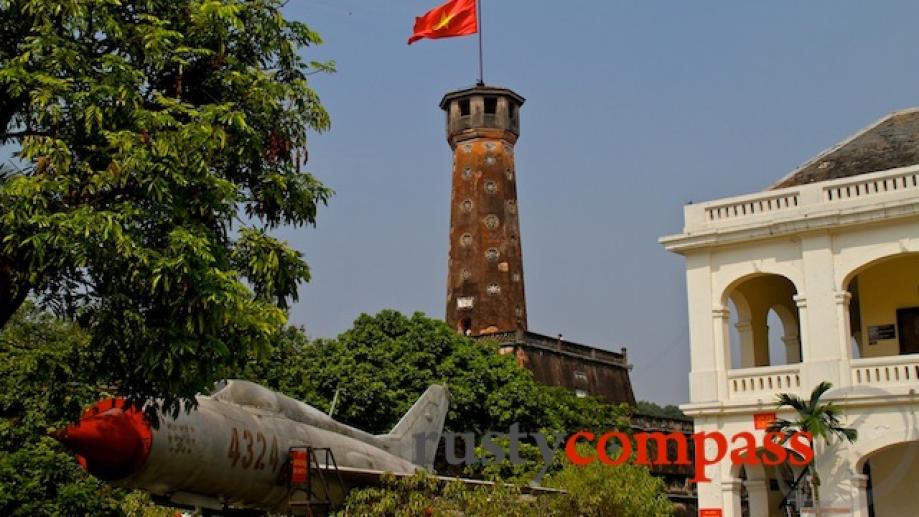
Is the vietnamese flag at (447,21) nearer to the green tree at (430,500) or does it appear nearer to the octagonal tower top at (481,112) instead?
the octagonal tower top at (481,112)

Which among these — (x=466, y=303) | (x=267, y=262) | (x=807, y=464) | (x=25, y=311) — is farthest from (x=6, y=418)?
(x=466, y=303)

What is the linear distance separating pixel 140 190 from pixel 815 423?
15.2 metres

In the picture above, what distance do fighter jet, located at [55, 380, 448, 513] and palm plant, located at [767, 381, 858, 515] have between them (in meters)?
8.75

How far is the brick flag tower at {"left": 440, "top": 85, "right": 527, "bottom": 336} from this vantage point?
57.2 m

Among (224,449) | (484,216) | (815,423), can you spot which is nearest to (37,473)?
(224,449)

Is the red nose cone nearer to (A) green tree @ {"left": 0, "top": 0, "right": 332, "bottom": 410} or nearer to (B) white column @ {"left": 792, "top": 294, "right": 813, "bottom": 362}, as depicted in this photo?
(A) green tree @ {"left": 0, "top": 0, "right": 332, "bottom": 410}

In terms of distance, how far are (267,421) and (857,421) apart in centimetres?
1242

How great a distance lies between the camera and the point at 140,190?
1298 cm

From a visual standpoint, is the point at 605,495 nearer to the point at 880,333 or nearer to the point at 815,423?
the point at 815,423

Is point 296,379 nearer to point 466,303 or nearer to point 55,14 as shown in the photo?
point 466,303

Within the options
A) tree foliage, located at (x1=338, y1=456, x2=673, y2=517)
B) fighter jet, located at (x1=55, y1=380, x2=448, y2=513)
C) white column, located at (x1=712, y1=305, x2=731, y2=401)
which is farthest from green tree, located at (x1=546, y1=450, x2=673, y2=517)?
fighter jet, located at (x1=55, y1=380, x2=448, y2=513)

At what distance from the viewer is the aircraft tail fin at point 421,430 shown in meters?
29.0

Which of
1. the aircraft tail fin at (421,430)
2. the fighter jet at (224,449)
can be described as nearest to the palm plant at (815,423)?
the fighter jet at (224,449)

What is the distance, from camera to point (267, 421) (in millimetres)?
20688
